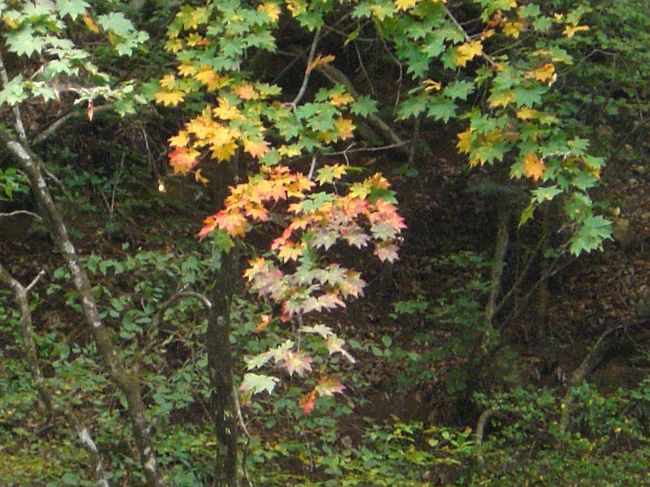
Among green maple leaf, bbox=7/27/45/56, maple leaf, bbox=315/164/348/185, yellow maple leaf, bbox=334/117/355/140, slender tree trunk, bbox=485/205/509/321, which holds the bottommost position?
slender tree trunk, bbox=485/205/509/321

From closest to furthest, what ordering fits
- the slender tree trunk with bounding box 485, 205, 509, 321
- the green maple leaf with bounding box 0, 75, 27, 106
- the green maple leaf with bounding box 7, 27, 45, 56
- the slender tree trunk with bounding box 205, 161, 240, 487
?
the green maple leaf with bounding box 7, 27, 45, 56 < the green maple leaf with bounding box 0, 75, 27, 106 < the slender tree trunk with bounding box 205, 161, 240, 487 < the slender tree trunk with bounding box 485, 205, 509, 321

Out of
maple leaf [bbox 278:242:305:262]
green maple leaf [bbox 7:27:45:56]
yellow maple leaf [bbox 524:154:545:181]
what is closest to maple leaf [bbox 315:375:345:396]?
maple leaf [bbox 278:242:305:262]

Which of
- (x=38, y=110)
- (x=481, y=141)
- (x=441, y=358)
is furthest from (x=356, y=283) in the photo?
(x=38, y=110)

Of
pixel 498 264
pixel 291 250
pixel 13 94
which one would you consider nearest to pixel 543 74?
pixel 291 250

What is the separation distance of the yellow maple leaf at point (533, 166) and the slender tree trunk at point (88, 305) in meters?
2.20

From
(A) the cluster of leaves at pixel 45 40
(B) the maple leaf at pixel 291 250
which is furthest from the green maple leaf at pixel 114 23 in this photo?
(B) the maple leaf at pixel 291 250

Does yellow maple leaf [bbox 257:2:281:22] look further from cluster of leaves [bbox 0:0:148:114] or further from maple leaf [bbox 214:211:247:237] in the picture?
maple leaf [bbox 214:211:247:237]

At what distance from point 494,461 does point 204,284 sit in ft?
8.62

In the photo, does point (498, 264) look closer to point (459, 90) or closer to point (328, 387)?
point (459, 90)

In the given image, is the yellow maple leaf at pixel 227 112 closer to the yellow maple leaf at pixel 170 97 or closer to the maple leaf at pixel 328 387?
the yellow maple leaf at pixel 170 97

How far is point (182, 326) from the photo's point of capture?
21.7 feet

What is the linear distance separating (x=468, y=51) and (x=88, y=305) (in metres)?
2.21

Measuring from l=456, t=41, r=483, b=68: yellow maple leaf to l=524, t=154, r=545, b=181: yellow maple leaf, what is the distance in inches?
22.0

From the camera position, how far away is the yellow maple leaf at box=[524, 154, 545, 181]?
388 centimetres
